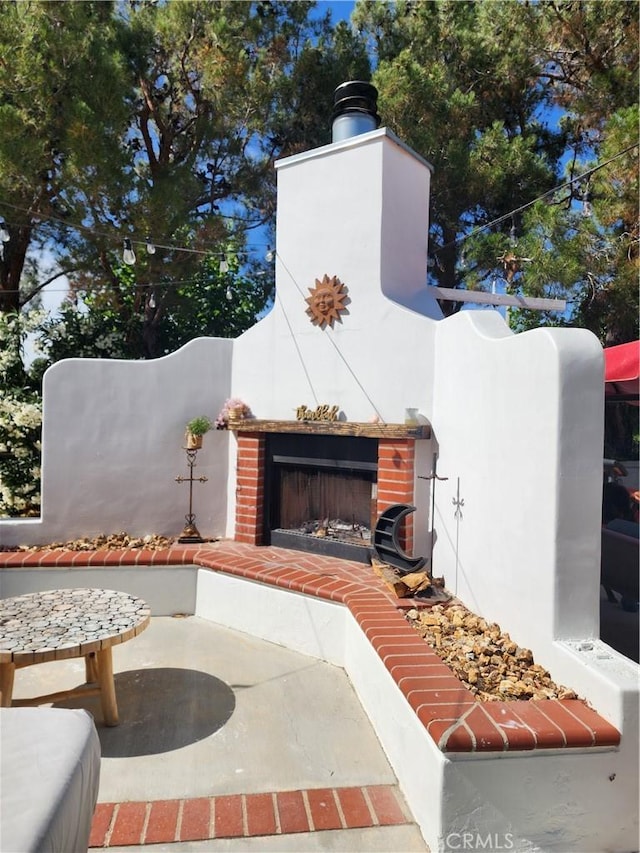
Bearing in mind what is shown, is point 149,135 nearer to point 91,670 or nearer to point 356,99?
point 356,99

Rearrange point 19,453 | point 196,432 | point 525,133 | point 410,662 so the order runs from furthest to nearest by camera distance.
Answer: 1. point 525,133
2. point 19,453
3. point 196,432
4. point 410,662

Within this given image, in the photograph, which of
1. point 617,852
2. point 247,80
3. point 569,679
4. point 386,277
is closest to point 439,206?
point 247,80

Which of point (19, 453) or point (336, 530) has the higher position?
point (19, 453)

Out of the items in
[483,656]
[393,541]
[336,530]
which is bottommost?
[483,656]

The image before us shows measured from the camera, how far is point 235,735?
3.29 meters

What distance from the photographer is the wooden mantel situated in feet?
16.2

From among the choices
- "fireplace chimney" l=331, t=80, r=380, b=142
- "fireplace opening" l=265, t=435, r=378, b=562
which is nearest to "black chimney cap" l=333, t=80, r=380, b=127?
"fireplace chimney" l=331, t=80, r=380, b=142

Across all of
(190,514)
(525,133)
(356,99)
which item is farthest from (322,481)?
(525,133)

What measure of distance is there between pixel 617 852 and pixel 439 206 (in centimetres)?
1007

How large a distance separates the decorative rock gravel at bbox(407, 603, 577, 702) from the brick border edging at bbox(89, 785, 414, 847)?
0.78m

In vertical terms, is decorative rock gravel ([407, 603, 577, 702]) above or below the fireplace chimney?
below

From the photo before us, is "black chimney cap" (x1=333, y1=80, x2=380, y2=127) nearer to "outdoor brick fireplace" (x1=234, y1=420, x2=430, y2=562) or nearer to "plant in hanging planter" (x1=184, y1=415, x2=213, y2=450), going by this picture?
"outdoor brick fireplace" (x1=234, y1=420, x2=430, y2=562)

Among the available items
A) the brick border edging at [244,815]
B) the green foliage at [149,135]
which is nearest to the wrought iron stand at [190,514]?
the brick border edging at [244,815]
